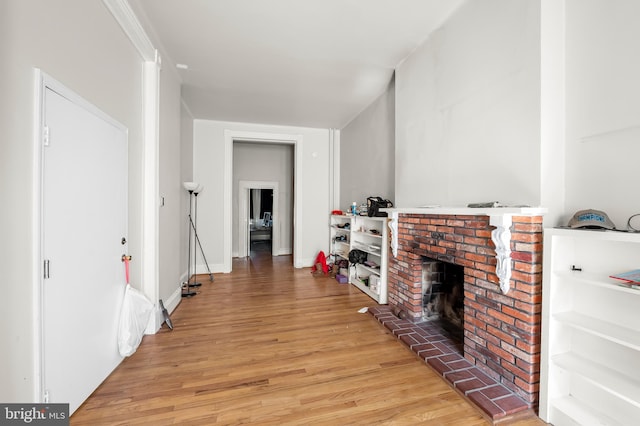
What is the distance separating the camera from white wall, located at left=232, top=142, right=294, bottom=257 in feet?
22.9

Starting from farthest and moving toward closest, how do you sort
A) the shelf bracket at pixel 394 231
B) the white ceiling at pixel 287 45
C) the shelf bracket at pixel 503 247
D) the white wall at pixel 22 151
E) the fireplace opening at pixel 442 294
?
the shelf bracket at pixel 394 231, the fireplace opening at pixel 442 294, the white ceiling at pixel 287 45, the shelf bracket at pixel 503 247, the white wall at pixel 22 151

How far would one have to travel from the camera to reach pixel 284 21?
101 inches

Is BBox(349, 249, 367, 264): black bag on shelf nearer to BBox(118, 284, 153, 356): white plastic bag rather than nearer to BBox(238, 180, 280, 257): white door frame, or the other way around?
BBox(118, 284, 153, 356): white plastic bag

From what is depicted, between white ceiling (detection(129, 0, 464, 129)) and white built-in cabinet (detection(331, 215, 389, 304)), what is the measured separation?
2001 millimetres

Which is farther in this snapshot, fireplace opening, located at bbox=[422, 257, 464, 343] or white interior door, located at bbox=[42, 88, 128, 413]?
fireplace opening, located at bbox=[422, 257, 464, 343]

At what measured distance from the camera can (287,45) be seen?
2936 millimetres

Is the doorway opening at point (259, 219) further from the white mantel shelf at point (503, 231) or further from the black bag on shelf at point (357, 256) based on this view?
the white mantel shelf at point (503, 231)

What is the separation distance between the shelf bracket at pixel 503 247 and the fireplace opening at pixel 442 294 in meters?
1.11

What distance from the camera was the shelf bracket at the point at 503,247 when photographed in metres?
1.77

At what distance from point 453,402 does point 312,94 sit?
13.3ft

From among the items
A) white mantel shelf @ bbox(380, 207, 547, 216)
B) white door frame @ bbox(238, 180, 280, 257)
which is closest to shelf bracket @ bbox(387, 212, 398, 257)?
white mantel shelf @ bbox(380, 207, 547, 216)

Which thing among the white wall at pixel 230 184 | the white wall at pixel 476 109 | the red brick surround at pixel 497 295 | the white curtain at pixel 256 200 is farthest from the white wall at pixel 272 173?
the red brick surround at pixel 497 295

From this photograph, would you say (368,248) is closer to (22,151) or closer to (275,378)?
(275,378)

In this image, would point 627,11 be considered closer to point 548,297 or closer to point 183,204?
point 548,297
